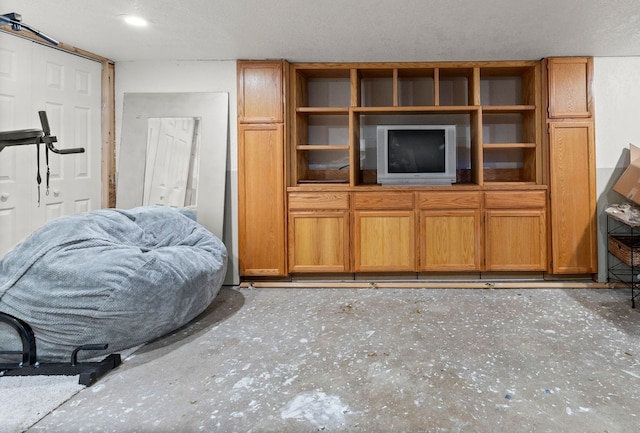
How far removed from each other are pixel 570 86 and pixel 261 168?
2949mm

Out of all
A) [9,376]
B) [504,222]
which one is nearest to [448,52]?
[504,222]

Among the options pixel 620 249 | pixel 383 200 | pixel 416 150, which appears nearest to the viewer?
pixel 620 249

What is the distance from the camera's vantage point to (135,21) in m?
2.87

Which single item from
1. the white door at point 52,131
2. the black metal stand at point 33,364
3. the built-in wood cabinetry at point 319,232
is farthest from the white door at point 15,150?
the built-in wood cabinetry at point 319,232

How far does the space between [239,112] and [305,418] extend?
114 inches

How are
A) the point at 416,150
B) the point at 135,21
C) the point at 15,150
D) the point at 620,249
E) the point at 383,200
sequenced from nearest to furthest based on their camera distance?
the point at 135,21, the point at 15,150, the point at 620,249, the point at 383,200, the point at 416,150

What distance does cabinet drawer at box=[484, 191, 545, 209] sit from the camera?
12.1 feet

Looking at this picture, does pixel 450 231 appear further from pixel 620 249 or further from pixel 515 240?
pixel 620 249

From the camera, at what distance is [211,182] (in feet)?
12.2

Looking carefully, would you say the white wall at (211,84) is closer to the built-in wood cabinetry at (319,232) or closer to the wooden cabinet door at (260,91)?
the wooden cabinet door at (260,91)

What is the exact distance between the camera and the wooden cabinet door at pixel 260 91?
374cm

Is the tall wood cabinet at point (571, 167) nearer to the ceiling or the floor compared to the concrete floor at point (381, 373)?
nearer to the ceiling

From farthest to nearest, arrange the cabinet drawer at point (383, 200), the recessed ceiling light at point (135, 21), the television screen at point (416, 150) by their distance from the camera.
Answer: the television screen at point (416, 150) → the cabinet drawer at point (383, 200) → the recessed ceiling light at point (135, 21)

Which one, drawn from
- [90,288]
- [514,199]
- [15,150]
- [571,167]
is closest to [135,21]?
[15,150]
